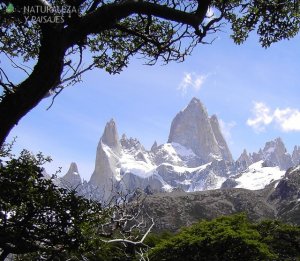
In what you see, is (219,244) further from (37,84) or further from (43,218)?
(37,84)

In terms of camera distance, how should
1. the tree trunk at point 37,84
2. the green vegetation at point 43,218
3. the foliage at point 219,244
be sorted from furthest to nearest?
1. the foliage at point 219,244
2. the green vegetation at point 43,218
3. the tree trunk at point 37,84

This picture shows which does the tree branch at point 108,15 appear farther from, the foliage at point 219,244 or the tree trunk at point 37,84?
the foliage at point 219,244

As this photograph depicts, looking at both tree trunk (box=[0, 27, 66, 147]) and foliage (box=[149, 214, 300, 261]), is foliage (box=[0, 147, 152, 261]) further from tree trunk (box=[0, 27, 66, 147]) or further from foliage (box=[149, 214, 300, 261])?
foliage (box=[149, 214, 300, 261])

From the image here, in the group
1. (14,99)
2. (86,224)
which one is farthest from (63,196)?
(14,99)

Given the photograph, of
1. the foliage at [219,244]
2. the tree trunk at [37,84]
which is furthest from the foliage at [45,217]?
the foliage at [219,244]

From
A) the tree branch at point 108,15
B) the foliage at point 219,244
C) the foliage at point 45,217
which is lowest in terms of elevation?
the foliage at point 45,217

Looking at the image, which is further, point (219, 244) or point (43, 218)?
point (219, 244)

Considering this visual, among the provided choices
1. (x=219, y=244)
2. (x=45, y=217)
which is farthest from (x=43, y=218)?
(x=219, y=244)

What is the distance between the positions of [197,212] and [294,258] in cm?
14793

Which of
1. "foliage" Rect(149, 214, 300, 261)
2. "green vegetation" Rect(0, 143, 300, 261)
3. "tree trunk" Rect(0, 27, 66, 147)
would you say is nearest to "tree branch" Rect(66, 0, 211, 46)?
"tree trunk" Rect(0, 27, 66, 147)

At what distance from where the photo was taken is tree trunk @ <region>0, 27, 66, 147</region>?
430 centimetres

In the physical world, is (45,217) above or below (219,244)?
below

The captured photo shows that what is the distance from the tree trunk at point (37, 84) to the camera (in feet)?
14.1

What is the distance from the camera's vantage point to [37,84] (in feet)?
14.5
